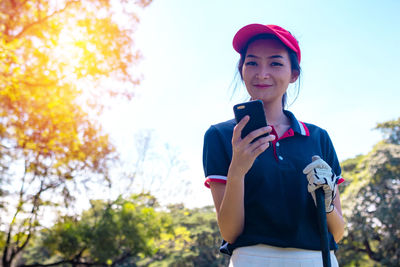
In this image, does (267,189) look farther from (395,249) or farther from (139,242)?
(395,249)

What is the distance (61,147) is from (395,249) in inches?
508

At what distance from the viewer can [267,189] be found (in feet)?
3.92

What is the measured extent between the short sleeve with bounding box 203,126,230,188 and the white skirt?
0.28 meters

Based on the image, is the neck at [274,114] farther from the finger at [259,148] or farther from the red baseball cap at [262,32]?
the finger at [259,148]

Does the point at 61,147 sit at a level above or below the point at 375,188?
above

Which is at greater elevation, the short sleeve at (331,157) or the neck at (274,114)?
the neck at (274,114)

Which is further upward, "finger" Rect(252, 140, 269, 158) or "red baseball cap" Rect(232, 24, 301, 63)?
"red baseball cap" Rect(232, 24, 301, 63)

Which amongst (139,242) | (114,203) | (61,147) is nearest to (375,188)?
(139,242)

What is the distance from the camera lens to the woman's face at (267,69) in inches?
52.9

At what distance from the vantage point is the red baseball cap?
1324mm

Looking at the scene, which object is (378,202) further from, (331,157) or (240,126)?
(240,126)

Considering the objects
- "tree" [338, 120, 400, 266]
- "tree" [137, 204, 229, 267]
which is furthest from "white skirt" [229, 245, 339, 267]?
"tree" [137, 204, 229, 267]

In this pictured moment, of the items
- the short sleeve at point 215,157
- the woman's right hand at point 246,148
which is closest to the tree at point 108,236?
the short sleeve at point 215,157

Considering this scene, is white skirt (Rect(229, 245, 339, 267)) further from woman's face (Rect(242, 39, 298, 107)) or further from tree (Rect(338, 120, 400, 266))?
tree (Rect(338, 120, 400, 266))
